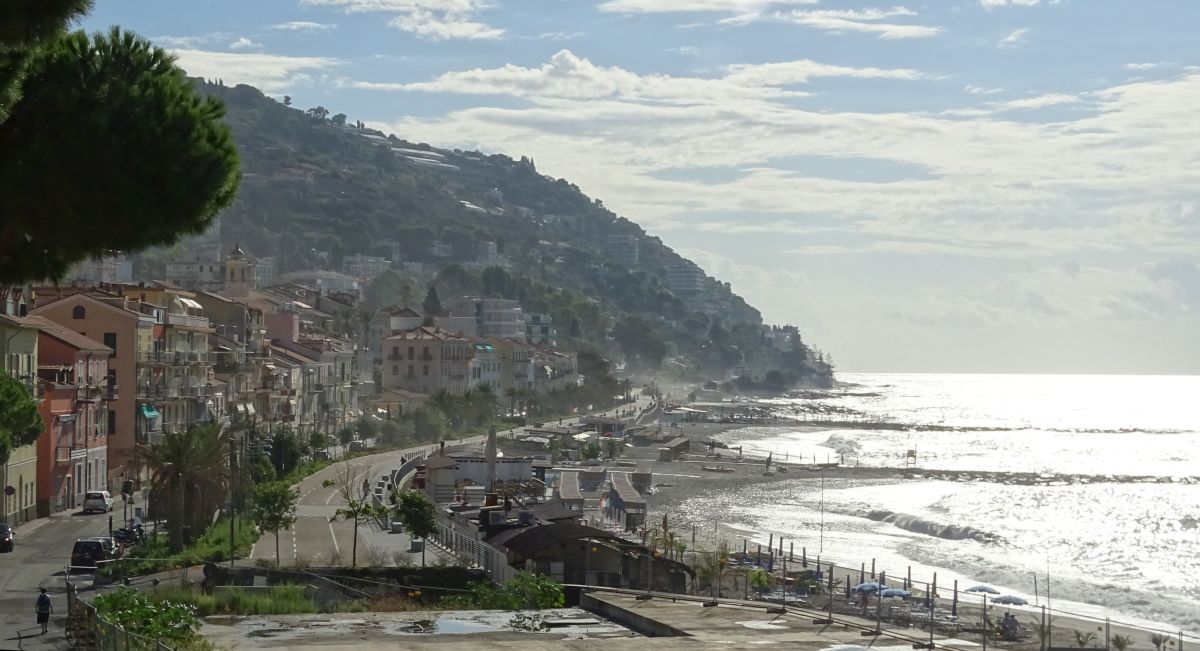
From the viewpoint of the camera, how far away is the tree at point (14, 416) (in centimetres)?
4172

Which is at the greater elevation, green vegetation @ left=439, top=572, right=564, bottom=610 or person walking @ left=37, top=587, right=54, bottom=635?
green vegetation @ left=439, top=572, right=564, bottom=610

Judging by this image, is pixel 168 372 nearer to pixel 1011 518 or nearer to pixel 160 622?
pixel 1011 518

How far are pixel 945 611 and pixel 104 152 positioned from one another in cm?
3258

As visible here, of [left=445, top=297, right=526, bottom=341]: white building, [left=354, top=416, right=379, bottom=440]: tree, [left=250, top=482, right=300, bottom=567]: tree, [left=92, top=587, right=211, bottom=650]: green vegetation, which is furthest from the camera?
[left=445, top=297, right=526, bottom=341]: white building

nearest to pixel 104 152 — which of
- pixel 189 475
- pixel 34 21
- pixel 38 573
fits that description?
pixel 34 21

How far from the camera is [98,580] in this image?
117 ft

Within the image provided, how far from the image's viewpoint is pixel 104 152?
13.8m

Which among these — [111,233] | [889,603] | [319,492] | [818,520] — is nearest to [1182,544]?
[818,520]

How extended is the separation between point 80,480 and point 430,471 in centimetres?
1364

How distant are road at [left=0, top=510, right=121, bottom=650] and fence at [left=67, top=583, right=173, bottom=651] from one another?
1.85ft

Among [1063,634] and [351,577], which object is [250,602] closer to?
[351,577]

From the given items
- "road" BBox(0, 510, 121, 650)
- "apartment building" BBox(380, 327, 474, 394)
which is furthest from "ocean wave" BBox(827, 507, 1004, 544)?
"apartment building" BBox(380, 327, 474, 394)

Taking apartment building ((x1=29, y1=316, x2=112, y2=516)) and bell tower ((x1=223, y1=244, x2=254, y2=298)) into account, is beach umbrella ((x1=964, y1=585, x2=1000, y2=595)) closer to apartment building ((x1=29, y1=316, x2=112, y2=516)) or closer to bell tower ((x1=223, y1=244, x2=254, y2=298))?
apartment building ((x1=29, y1=316, x2=112, y2=516))

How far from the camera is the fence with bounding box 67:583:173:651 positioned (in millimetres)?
17750
